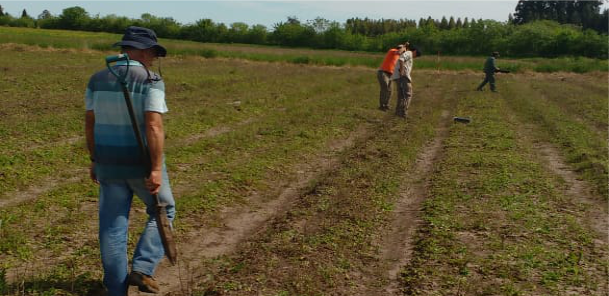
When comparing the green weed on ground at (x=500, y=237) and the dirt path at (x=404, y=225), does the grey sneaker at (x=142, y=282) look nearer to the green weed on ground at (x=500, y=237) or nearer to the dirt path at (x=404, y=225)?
the dirt path at (x=404, y=225)

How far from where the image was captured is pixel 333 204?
6.80 m

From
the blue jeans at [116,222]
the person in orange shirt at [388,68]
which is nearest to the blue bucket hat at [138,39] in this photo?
the blue jeans at [116,222]

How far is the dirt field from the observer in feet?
15.4

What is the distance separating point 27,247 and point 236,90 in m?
14.9

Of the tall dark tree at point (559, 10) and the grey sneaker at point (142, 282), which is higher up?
the tall dark tree at point (559, 10)

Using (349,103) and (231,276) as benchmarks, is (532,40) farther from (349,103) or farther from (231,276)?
(231,276)

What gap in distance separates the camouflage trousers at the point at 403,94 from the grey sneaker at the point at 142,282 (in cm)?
1143

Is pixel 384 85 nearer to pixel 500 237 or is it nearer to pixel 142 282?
pixel 500 237

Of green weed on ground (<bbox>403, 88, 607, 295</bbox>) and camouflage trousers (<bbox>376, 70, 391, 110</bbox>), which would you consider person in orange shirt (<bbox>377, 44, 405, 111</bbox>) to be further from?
green weed on ground (<bbox>403, 88, 607, 295</bbox>)

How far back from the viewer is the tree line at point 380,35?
198 feet

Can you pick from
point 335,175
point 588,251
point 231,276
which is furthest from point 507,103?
point 231,276

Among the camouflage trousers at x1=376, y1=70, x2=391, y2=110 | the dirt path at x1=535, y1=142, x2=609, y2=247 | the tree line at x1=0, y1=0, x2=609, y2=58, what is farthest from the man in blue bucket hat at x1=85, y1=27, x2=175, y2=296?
the tree line at x1=0, y1=0, x2=609, y2=58

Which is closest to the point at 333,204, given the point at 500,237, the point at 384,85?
the point at 500,237

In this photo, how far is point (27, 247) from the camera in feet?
16.7
